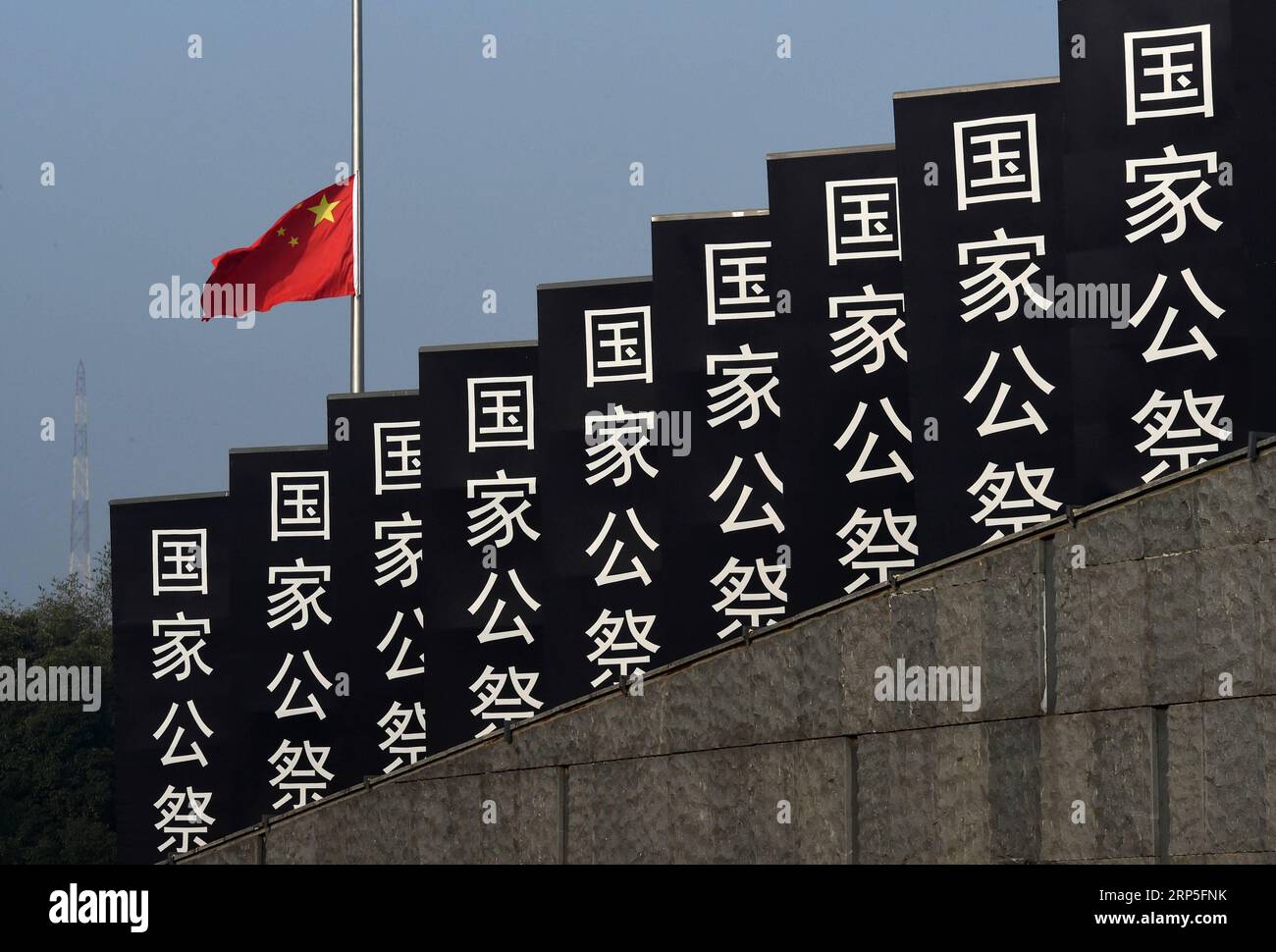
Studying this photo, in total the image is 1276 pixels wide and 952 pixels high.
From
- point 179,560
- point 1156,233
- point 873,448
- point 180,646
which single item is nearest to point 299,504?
point 179,560

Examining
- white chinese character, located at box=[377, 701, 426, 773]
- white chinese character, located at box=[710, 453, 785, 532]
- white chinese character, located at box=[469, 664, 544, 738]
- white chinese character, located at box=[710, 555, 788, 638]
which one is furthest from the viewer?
white chinese character, located at box=[377, 701, 426, 773]

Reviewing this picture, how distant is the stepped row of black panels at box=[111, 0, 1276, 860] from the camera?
1642cm

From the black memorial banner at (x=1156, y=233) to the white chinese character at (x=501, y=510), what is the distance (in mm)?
7472

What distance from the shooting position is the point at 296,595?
24.4 m

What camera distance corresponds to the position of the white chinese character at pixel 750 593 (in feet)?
63.5

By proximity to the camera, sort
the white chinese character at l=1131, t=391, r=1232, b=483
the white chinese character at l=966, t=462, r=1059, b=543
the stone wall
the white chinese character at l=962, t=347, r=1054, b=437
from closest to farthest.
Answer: the stone wall
the white chinese character at l=1131, t=391, r=1232, b=483
the white chinese character at l=966, t=462, r=1059, b=543
the white chinese character at l=962, t=347, r=1054, b=437

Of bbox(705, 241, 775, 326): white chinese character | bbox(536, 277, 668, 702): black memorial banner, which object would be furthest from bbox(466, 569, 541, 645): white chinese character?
bbox(705, 241, 775, 326): white chinese character

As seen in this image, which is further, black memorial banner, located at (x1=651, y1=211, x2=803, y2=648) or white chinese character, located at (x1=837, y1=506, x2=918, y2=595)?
black memorial banner, located at (x1=651, y1=211, x2=803, y2=648)

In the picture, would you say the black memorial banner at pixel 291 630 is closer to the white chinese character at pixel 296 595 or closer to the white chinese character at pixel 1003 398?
the white chinese character at pixel 296 595

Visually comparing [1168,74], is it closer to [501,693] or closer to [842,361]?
[842,361]

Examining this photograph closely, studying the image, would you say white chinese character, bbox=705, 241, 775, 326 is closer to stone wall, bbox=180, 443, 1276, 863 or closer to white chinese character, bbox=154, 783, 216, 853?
stone wall, bbox=180, 443, 1276, 863

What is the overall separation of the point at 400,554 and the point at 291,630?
1911 mm

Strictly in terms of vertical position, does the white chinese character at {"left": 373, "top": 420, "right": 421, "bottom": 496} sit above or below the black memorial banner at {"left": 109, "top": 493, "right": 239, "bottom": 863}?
above

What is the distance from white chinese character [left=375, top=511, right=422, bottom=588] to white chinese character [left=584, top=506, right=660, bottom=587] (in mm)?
3544
